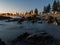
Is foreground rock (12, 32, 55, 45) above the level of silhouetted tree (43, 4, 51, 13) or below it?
below

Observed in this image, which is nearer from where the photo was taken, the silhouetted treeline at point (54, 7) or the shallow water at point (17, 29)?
the shallow water at point (17, 29)

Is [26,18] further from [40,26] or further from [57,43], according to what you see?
[57,43]

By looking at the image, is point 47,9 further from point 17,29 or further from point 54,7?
point 17,29

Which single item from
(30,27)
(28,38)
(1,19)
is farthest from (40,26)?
(1,19)

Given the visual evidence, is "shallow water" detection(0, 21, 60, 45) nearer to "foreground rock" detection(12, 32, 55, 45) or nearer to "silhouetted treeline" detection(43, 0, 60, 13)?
"foreground rock" detection(12, 32, 55, 45)

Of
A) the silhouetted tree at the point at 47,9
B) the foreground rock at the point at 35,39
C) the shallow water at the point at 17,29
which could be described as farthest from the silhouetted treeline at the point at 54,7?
the foreground rock at the point at 35,39

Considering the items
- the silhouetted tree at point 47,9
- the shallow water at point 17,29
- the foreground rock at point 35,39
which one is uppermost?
the silhouetted tree at point 47,9

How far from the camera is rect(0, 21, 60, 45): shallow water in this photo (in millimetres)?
3231

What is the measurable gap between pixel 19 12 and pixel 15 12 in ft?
0.32

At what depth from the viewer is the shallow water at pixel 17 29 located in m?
3.23

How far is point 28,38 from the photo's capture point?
3227mm

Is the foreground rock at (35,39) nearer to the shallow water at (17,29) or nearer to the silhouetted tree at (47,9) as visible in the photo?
the shallow water at (17,29)

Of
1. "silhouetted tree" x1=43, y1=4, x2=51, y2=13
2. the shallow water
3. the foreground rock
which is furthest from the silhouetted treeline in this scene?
the foreground rock

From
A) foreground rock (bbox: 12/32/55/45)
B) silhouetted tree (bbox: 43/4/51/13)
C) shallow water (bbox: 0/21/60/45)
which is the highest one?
silhouetted tree (bbox: 43/4/51/13)
